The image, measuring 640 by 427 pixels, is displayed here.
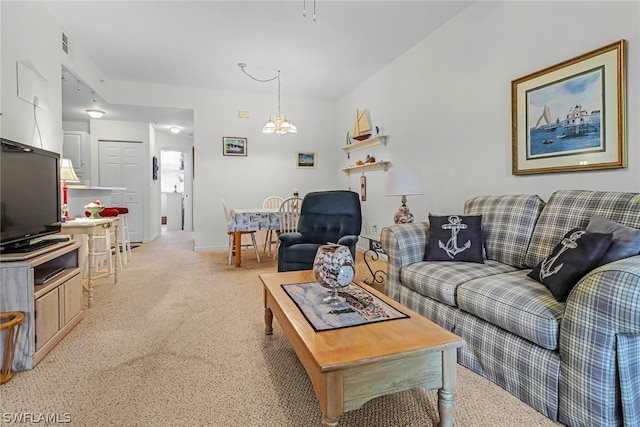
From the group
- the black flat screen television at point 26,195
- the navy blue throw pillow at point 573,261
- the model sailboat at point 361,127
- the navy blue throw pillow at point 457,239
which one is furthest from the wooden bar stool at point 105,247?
the navy blue throw pillow at point 573,261

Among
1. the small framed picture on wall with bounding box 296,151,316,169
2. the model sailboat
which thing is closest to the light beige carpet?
the model sailboat

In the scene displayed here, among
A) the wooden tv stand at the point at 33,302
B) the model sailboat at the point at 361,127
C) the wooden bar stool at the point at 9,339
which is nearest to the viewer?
the wooden bar stool at the point at 9,339

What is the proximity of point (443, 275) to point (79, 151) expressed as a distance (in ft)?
21.9

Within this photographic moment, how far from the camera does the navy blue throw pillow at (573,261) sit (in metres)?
1.40

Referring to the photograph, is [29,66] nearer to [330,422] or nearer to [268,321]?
[268,321]

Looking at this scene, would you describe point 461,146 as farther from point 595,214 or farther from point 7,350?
point 7,350

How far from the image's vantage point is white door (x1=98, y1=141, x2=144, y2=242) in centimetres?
601

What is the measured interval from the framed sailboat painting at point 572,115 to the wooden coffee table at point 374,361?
5.74 ft

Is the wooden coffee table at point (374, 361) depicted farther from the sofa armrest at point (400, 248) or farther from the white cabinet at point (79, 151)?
the white cabinet at point (79, 151)

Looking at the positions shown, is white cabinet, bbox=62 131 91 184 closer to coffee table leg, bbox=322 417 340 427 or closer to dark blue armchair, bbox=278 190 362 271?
dark blue armchair, bbox=278 190 362 271

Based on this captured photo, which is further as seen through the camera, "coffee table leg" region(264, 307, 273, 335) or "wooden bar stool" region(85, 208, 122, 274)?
"wooden bar stool" region(85, 208, 122, 274)

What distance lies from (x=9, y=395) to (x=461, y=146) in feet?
12.0

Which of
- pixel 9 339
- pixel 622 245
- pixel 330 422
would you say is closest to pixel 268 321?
pixel 330 422

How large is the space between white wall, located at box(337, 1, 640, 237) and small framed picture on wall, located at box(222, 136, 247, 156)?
2.47 meters
